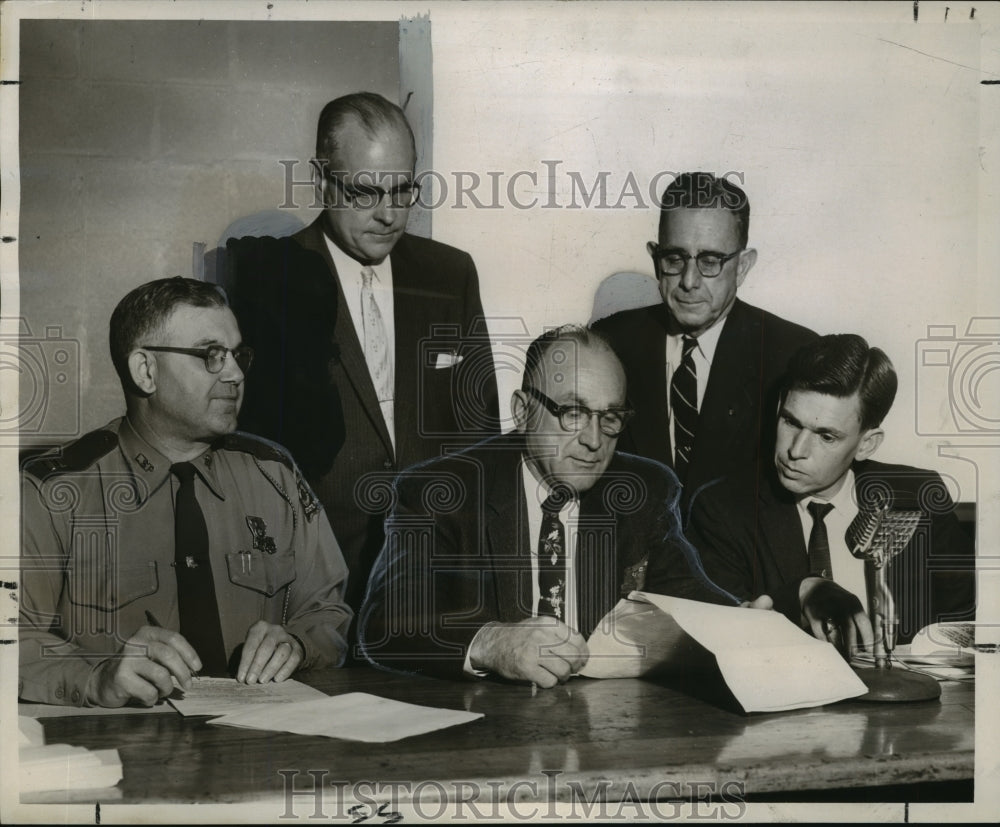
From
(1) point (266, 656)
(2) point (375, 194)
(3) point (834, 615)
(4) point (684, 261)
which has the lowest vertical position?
(1) point (266, 656)

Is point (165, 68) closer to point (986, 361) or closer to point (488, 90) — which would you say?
point (488, 90)

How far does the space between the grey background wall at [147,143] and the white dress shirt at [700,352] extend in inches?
49.0

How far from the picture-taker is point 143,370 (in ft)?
12.5

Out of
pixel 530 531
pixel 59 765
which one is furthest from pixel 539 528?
pixel 59 765

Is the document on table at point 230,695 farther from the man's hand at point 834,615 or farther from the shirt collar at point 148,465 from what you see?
the man's hand at point 834,615

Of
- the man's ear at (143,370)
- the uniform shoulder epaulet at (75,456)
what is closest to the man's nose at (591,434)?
the man's ear at (143,370)

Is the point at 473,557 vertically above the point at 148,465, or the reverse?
→ the point at 148,465

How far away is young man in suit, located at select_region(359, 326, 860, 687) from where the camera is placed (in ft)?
12.6

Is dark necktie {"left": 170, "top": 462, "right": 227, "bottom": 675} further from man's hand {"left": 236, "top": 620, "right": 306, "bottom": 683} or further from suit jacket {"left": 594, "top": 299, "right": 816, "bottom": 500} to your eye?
suit jacket {"left": 594, "top": 299, "right": 816, "bottom": 500}

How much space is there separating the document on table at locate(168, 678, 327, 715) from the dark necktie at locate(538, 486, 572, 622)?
0.78 m

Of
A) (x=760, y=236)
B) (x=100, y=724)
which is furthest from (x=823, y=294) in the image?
(x=100, y=724)

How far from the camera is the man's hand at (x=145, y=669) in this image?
144 inches

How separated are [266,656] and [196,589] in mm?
314

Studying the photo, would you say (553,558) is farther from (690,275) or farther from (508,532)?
(690,275)
